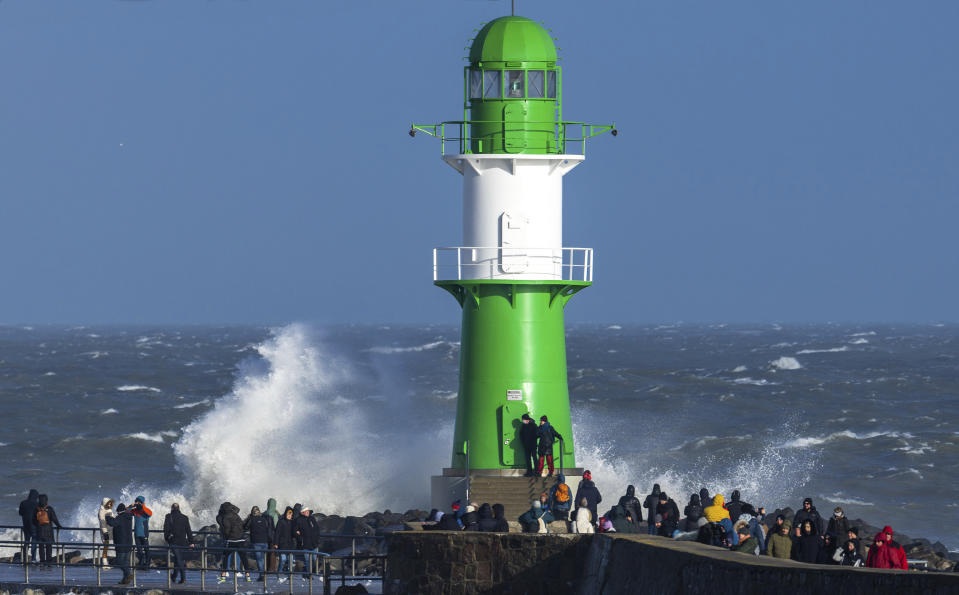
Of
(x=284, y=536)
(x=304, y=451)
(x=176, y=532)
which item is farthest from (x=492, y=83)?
(x=304, y=451)

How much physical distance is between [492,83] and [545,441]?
17.0 feet

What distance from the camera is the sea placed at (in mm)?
37875

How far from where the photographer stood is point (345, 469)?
37.1m

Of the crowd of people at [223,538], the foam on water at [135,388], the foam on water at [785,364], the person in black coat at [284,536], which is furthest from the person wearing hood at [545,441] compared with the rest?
the foam on water at [785,364]

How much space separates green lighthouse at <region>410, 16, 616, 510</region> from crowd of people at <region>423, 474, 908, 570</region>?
106cm

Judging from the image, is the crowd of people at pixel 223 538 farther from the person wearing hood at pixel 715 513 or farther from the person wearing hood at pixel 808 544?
the person wearing hood at pixel 808 544

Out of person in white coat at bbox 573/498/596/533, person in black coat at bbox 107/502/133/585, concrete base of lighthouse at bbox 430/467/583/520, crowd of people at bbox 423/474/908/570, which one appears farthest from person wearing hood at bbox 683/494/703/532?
person in black coat at bbox 107/502/133/585

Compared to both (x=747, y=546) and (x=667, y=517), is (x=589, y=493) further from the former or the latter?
(x=747, y=546)

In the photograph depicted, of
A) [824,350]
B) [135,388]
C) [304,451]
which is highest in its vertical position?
[824,350]

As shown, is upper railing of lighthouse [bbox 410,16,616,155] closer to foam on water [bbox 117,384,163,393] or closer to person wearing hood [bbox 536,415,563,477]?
person wearing hood [bbox 536,415,563,477]

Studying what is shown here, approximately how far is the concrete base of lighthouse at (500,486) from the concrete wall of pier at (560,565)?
421 cm

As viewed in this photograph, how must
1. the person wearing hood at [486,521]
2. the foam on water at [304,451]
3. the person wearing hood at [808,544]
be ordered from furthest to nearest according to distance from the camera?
1. the foam on water at [304,451]
2. the person wearing hood at [486,521]
3. the person wearing hood at [808,544]

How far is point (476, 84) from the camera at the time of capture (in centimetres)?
2634

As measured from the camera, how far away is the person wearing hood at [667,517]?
22.6 m
